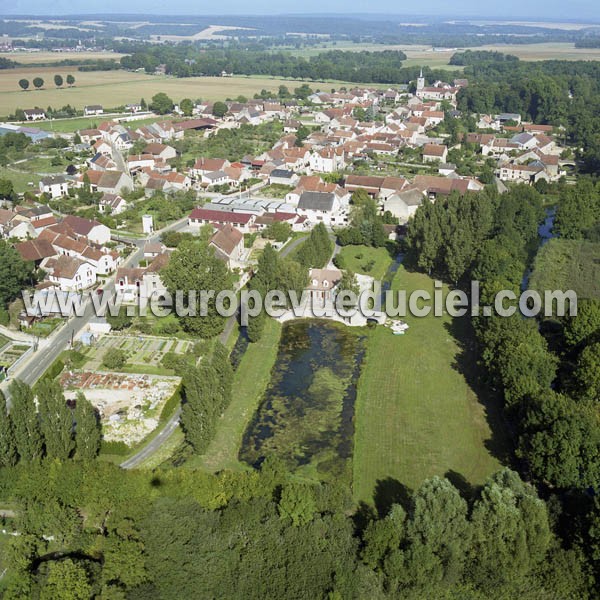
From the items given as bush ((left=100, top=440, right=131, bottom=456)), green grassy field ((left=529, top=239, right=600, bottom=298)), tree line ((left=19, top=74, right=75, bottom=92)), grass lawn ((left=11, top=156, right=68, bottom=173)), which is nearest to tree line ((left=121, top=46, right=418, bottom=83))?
tree line ((left=19, top=74, right=75, bottom=92))

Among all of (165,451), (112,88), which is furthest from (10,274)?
(112,88)

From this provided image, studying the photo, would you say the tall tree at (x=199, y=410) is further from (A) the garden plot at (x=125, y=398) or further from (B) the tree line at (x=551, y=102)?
(B) the tree line at (x=551, y=102)

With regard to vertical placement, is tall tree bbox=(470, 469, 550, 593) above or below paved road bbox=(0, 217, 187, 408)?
above

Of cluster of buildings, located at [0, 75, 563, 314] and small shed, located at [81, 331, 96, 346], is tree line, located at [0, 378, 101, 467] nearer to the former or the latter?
small shed, located at [81, 331, 96, 346]

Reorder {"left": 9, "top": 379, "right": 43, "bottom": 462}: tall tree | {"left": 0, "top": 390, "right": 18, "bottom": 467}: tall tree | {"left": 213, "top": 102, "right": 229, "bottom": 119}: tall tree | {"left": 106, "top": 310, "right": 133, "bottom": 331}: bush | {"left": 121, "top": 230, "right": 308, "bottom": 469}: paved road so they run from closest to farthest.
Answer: {"left": 0, "top": 390, "right": 18, "bottom": 467}: tall tree → {"left": 9, "top": 379, "right": 43, "bottom": 462}: tall tree → {"left": 121, "top": 230, "right": 308, "bottom": 469}: paved road → {"left": 106, "top": 310, "right": 133, "bottom": 331}: bush → {"left": 213, "top": 102, "right": 229, "bottom": 119}: tall tree

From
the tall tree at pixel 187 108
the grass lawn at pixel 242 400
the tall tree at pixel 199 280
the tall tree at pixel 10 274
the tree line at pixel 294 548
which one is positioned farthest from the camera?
the tall tree at pixel 187 108

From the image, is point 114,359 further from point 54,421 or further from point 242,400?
point 54,421

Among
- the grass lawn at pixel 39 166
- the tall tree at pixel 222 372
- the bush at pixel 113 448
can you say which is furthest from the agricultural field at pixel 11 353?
the grass lawn at pixel 39 166
